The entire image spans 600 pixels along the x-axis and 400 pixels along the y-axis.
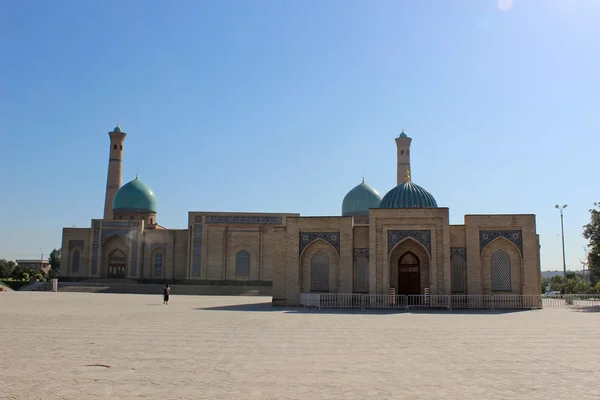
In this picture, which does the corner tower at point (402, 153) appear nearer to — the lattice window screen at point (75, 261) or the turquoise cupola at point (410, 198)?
the turquoise cupola at point (410, 198)

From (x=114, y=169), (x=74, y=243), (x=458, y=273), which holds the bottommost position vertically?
(x=458, y=273)

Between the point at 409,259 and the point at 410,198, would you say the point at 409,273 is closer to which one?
the point at 409,259

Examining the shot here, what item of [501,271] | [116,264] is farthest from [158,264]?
[501,271]

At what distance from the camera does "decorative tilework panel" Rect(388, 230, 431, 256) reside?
22766 mm

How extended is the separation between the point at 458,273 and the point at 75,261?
2947cm

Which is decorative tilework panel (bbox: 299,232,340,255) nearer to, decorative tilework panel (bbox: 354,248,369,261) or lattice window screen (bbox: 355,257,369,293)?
decorative tilework panel (bbox: 354,248,369,261)

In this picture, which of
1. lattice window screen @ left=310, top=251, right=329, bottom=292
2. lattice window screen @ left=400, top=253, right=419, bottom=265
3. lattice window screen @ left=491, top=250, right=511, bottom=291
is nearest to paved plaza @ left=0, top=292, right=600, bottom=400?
lattice window screen @ left=491, top=250, right=511, bottom=291

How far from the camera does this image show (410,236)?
2291 cm

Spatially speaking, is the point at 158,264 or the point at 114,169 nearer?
the point at 158,264

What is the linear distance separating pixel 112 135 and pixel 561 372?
1767 inches

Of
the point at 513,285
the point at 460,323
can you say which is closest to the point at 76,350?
the point at 460,323

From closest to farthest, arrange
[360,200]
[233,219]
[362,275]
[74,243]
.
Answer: [362,275]
[233,219]
[74,243]
[360,200]

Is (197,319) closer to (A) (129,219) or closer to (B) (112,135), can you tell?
(A) (129,219)

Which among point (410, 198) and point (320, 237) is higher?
point (410, 198)
